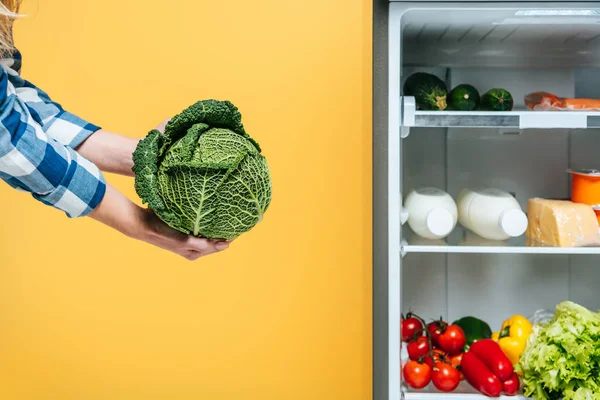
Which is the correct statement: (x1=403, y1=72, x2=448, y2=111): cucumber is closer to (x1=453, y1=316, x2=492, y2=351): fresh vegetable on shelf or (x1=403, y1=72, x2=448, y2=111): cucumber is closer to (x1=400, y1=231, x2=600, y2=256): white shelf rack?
(x1=400, y1=231, x2=600, y2=256): white shelf rack

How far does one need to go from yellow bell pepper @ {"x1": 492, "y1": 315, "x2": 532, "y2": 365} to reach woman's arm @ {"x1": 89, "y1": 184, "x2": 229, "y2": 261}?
3.11 ft

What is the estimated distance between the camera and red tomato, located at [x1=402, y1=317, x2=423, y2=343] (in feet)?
5.89

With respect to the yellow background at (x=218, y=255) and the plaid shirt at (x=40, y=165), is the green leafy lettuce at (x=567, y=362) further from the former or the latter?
the plaid shirt at (x=40, y=165)

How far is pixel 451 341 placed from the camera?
1738mm

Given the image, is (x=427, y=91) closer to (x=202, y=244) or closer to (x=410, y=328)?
(x=410, y=328)

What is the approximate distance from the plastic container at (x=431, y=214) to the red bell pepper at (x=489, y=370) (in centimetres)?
33

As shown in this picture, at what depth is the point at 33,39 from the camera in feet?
6.81

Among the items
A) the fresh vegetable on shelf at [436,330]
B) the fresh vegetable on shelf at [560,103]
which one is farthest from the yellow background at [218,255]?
the fresh vegetable on shelf at [560,103]

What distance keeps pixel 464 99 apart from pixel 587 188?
0.43 metres

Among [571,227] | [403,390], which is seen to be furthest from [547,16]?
[403,390]

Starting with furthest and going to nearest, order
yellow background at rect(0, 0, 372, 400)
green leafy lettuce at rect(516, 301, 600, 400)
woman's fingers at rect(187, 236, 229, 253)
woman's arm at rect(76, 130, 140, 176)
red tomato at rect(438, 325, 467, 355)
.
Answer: yellow background at rect(0, 0, 372, 400) < red tomato at rect(438, 325, 467, 355) < green leafy lettuce at rect(516, 301, 600, 400) < woman's arm at rect(76, 130, 140, 176) < woman's fingers at rect(187, 236, 229, 253)

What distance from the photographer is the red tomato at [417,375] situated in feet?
5.35

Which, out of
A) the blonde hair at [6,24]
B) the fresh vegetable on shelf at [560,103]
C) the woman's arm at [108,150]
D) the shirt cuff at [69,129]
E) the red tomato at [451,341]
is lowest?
the red tomato at [451,341]

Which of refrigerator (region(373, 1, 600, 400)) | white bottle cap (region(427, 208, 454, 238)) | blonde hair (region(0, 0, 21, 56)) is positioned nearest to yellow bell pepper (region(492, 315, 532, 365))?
refrigerator (region(373, 1, 600, 400))
